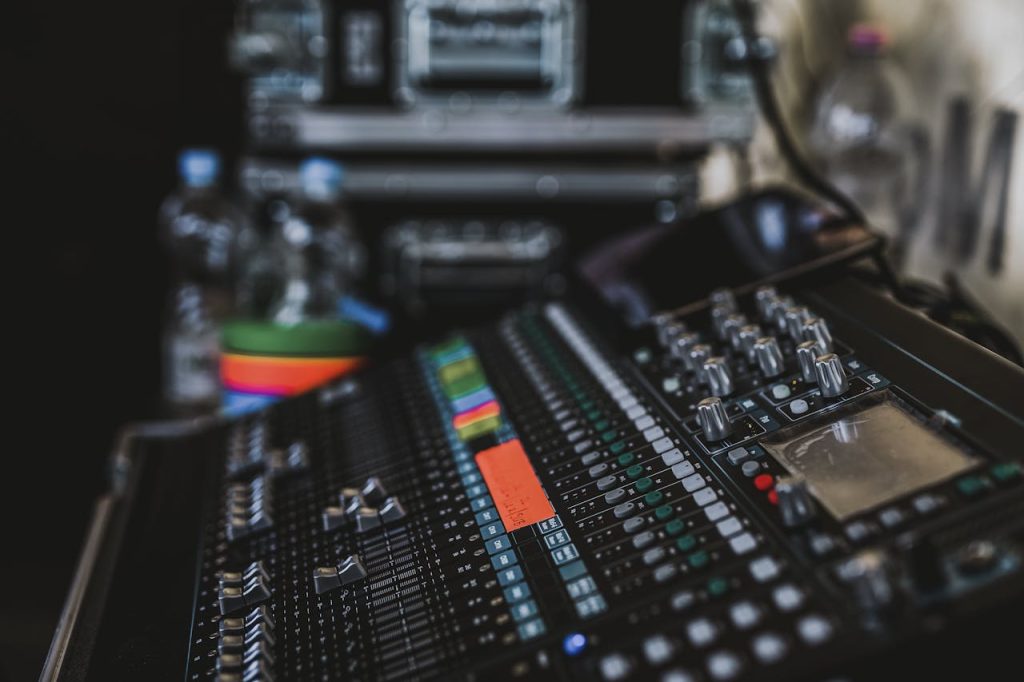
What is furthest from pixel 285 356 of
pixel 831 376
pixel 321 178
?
pixel 831 376

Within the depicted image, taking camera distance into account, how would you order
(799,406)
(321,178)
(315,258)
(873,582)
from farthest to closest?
(315,258) → (321,178) → (799,406) → (873,582)

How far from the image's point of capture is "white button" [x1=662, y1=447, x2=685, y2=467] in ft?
2.52

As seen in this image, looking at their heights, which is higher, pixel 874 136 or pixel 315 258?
pixel 874 136

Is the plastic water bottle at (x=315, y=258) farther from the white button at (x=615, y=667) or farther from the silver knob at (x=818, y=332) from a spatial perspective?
the white button at (x=615, y=667)

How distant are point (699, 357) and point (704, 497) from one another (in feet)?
0.61

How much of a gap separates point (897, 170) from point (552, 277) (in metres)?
0.57

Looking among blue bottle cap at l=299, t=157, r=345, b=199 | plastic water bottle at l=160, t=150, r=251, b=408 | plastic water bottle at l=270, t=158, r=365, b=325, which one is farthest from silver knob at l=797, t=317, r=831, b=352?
plastic water bottle at l=160, t=150, r=251, b=408

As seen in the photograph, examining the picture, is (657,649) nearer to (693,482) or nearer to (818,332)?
(693,482)

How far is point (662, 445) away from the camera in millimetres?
801

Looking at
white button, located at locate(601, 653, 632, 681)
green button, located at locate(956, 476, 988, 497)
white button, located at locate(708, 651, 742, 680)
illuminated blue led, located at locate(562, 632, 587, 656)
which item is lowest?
illuminated blue led, located at locate(562, 632, 587, 656)

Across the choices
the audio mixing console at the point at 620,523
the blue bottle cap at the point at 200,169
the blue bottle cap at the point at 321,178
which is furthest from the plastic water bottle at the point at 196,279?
the audio mixing console at the point at 620,523

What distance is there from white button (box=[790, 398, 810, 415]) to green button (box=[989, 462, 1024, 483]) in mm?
165

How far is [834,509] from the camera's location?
0.63 metres

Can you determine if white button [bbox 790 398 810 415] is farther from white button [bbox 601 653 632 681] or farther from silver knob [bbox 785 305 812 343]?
white button [bbox 601 653 632 681]
